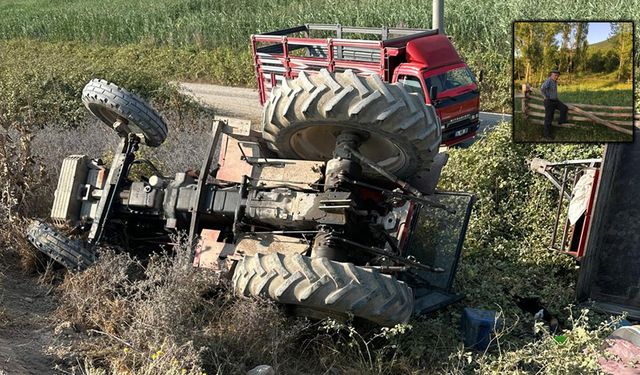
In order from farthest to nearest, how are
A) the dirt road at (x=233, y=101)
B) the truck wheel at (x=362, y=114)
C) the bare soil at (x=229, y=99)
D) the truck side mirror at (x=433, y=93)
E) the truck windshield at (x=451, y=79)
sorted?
the bare soil at (x=229, y=99), the dirt road at (x=233, y=101), the truck windshield at (x=451, y=79), the truck side mirror at (x=433, y=93), the truck wheel at (x=362, y=114)

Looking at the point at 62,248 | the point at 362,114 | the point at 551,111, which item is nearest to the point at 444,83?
the point at 551,111

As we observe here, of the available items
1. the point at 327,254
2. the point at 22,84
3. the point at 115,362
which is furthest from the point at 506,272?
the point at 22,84

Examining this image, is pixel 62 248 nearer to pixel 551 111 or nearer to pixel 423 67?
pixel 551 111

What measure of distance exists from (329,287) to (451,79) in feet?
29.8

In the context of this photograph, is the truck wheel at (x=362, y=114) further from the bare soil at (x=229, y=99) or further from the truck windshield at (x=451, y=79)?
the bare soil at (x=229, y=99)

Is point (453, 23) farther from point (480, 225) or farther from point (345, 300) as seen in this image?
point (345, 300)

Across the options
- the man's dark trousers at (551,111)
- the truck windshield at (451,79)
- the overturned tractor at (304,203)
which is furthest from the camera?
the truck windshield at (451,79)

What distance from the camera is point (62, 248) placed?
21.1ft

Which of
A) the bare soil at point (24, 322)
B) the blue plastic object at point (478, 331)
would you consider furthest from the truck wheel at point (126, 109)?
the blue plastic object at point (478, 331)

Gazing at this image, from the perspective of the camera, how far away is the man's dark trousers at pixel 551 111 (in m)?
8.44

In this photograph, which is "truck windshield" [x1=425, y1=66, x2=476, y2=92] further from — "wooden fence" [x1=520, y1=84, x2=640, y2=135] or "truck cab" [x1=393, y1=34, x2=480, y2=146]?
"wooden fence" [x1=520, y1=84, x2=640, y2=135]

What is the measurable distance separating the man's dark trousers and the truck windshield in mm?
4264

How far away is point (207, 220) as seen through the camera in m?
6.68

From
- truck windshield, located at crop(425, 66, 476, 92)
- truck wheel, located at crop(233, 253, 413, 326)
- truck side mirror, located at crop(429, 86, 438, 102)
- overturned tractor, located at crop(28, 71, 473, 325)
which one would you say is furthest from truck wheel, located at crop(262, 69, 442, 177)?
truck windshield, located at crop(425, 66, 476, 92)
